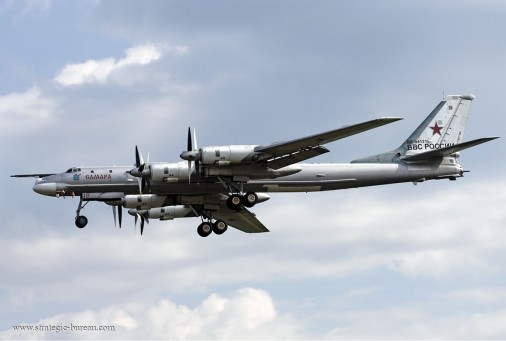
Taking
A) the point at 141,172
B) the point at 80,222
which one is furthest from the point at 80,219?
the point at 141,172

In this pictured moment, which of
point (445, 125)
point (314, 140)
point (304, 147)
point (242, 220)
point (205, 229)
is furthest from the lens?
point (242, 220)

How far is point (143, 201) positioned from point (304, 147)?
12.1m

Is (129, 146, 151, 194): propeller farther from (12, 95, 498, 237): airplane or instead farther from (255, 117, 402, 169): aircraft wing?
(255, 117, 402, 169): aircraft wing

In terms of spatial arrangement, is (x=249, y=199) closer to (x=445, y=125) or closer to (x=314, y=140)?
(x=314, y=140)

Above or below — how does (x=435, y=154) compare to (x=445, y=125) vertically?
below

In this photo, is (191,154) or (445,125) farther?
(445,125)

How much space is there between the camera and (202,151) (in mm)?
48375

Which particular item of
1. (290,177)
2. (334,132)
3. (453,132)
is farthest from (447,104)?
(334,132)

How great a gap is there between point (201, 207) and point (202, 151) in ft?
32.0

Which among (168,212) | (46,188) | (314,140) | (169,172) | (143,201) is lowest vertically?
(168,212)

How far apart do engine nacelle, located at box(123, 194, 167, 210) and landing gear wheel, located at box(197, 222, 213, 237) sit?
2.56 metres

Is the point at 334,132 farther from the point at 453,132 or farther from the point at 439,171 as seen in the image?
the point at 453,132

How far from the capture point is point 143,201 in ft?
186

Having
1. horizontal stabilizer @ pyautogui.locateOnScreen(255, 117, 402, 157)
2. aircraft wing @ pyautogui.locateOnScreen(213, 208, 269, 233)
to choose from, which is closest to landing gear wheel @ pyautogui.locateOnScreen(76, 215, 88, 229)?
aircraft wing @ pyautogui.locateOnScreen(213, 208, 269, 233)
